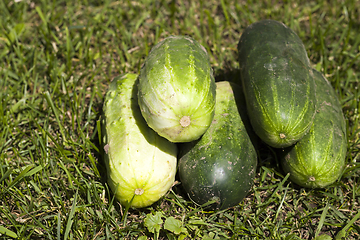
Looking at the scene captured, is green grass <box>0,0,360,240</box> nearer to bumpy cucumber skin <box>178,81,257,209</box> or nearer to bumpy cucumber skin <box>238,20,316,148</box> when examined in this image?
bumpy cucumber skin <box>178,81,257,209</box>

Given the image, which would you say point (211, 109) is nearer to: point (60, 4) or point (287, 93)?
point (287, 93)

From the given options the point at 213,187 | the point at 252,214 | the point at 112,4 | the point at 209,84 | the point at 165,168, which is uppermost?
the point at 112,4

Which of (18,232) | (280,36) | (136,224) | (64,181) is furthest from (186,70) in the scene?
(18,232)

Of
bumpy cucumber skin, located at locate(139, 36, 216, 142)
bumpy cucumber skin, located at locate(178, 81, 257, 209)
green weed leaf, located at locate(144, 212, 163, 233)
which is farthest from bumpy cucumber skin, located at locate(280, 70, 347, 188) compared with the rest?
green weed leaf, located at locate(144, 212, 163, 233)

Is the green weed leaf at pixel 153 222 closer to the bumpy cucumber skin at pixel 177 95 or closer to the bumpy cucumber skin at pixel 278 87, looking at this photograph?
the bumpy cucumber skin at pixel 177 95

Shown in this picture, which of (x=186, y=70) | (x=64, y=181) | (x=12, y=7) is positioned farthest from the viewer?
(x=12, y=7)

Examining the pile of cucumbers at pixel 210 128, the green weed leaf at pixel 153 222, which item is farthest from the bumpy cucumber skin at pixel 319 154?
the green weed leaf at pixel 153 222

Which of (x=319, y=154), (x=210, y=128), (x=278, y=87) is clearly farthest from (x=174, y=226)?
(x=278, y=87)

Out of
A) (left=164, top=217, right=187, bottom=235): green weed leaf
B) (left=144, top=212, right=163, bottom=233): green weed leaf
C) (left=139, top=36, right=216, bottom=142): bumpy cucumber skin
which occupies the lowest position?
(left=164, top=217, right=187, bottom=235): green weed leaf
